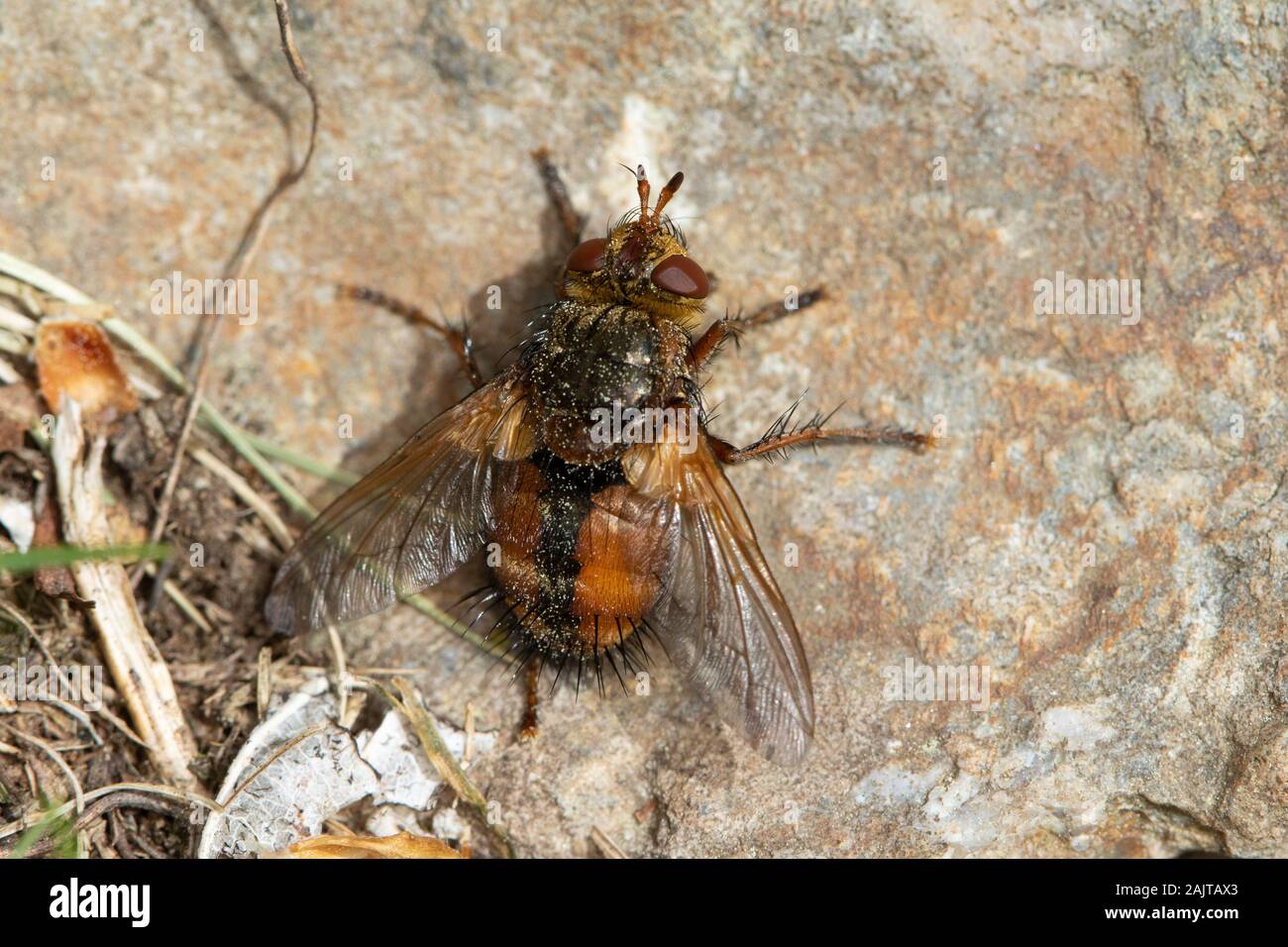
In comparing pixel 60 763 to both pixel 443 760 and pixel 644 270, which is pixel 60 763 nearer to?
pixel 443 760

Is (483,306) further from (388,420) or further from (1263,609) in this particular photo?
(1263,609)

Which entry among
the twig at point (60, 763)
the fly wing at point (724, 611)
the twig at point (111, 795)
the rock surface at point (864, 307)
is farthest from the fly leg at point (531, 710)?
the twig at point (60, 763)

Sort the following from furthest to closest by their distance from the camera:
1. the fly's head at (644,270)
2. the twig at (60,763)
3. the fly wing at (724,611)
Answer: the fly's head at (644,270)
the twig at (60,763)
the fly wing at (724,611)

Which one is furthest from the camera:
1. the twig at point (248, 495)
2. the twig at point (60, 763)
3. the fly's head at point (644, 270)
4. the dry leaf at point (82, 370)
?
the twig at point (248, 495)

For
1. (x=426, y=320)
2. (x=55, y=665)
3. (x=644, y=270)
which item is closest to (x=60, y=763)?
(x=55, y=665)

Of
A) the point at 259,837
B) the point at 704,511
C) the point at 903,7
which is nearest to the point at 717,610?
the point at 704,511

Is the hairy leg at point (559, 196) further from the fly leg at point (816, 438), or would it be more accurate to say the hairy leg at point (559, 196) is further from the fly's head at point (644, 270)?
the fly leg at point (816, 438)

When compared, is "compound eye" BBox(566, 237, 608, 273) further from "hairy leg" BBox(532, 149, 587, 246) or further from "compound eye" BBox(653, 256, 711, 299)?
"hairy leg" BBox(532, 149, 587, 246)
